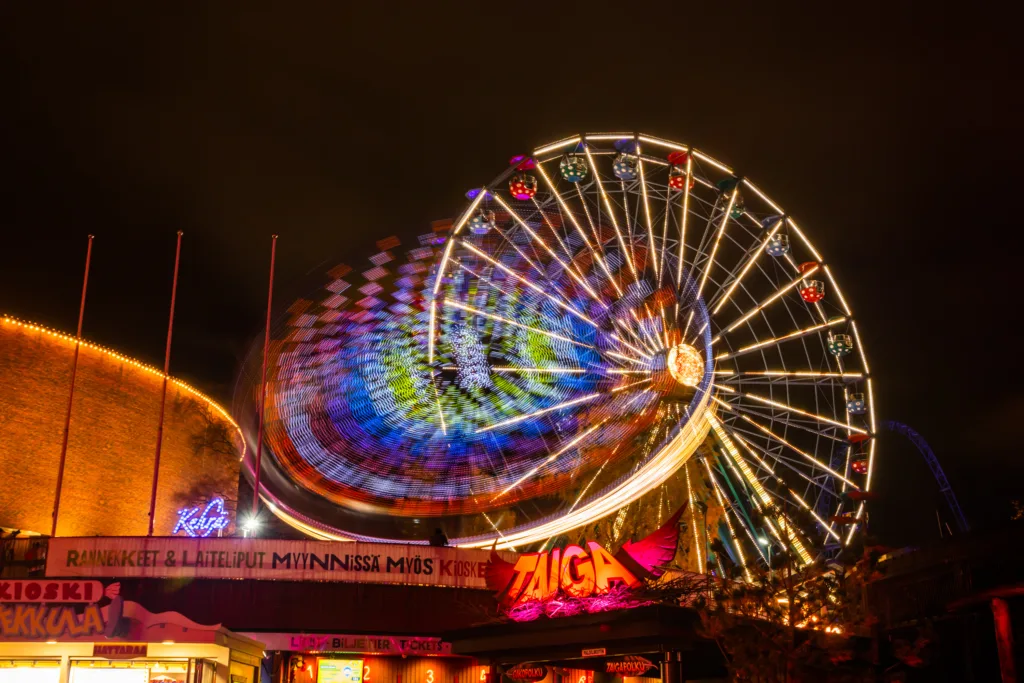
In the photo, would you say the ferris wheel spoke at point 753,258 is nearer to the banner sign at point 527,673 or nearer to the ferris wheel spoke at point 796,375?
the ferris wheel spoke at point 796,375

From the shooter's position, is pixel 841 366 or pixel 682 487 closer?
pixel 682 487

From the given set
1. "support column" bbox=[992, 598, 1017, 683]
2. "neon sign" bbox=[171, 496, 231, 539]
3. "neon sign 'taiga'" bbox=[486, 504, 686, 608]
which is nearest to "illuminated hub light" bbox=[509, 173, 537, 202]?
"neon sign 'taiga'" bbox=[486, 504, 686, 608]

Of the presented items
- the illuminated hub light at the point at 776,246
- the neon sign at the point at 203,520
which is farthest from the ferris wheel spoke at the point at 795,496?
the neon sign at the point at 203,520

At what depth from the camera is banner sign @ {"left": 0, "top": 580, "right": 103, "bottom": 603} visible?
18.1 metres

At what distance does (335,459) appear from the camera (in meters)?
27.6

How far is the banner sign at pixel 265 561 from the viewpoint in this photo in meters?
22.5

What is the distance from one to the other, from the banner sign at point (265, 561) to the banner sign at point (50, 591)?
4.13m

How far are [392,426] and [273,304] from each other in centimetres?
550

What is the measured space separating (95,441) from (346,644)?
18256 millimetres

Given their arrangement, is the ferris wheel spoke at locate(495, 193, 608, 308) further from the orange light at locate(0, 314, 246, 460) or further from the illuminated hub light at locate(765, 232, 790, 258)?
the orange light at locate(0, 314, 246, 460)

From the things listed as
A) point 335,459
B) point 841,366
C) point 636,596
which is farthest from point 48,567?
point 841,366

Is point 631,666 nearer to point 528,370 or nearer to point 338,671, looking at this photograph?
point 338,671

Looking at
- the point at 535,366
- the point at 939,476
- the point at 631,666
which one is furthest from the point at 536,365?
the point at 939,476

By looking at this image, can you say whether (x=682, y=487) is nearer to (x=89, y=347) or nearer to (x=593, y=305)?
(x=593, y=305)
